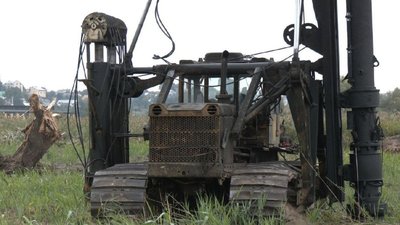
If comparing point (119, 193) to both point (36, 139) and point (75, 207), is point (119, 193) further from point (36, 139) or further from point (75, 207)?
point (36, 139)

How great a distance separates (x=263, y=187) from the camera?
267 inches

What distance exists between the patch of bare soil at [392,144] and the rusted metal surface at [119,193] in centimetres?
1613

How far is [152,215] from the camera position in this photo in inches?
281

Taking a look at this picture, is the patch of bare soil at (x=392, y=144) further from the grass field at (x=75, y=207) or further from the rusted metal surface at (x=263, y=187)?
the rusted metal surface at (x=263, y=187)

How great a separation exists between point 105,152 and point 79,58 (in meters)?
1.14

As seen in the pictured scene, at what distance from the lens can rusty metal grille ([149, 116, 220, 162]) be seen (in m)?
7.02

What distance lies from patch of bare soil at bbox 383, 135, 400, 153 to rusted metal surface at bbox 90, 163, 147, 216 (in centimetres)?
1613

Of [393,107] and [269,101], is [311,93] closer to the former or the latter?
[269,101]

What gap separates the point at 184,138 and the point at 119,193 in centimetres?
83

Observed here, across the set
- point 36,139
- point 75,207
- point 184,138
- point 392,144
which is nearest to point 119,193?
point 184,138

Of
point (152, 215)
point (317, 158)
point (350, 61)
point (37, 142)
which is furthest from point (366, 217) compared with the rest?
point (37, 142)

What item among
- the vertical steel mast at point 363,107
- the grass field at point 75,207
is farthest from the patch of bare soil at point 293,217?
the vertical steel mast at point 363,107

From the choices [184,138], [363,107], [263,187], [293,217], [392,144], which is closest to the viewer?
[263,187]

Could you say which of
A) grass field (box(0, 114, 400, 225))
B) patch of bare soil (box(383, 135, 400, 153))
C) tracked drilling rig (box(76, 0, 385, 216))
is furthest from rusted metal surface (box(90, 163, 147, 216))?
patch of bare soil (box(383, 135, 400, 153))
